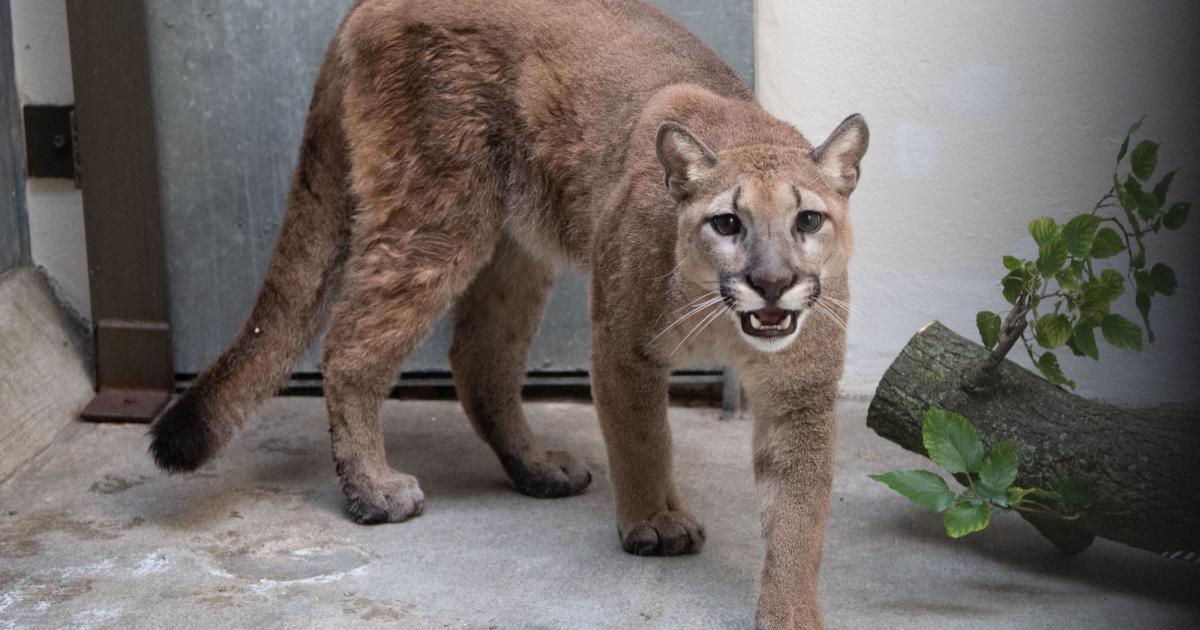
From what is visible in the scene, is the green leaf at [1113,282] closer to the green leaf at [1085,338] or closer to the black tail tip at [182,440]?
the green leaf at [1085,338]

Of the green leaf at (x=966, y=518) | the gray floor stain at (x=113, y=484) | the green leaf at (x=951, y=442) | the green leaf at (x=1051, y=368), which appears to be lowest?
the gray floor stain at (x=113, y=484)

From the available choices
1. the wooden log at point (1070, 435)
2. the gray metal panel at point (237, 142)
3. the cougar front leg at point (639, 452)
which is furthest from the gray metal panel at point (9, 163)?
the wooden log at point (1070, 435)

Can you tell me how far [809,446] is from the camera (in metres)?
3.93

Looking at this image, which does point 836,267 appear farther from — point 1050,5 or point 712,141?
point 1050,5

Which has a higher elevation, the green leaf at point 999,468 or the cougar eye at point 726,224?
the cougar eye at point 726,224

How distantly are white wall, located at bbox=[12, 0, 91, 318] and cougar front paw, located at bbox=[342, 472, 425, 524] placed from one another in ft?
5.61

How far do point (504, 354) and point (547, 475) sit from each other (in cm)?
46

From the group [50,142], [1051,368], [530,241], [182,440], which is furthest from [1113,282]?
[50,142]

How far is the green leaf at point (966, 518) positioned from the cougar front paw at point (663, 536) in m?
0.80

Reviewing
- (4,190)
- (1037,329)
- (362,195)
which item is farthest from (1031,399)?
(4,190)

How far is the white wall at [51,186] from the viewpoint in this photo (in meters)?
5.55

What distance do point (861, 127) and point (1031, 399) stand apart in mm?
1063

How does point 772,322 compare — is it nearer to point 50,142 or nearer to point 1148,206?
point 1148,206

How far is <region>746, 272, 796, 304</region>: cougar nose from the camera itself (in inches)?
142
